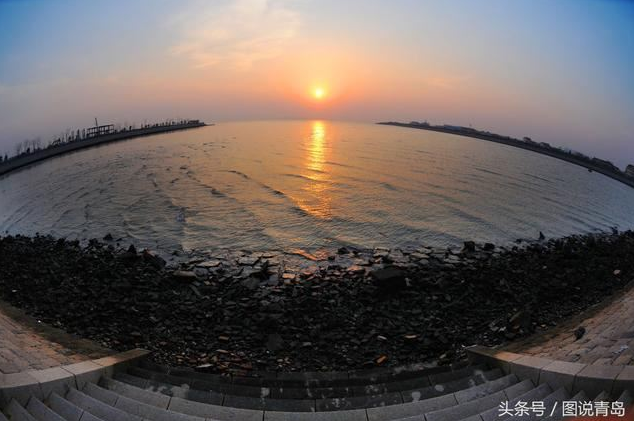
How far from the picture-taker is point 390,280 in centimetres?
1192

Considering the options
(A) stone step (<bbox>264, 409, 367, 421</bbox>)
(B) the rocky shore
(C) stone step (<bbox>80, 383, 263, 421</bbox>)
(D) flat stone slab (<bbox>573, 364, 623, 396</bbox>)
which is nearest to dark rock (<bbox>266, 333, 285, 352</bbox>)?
(B) the rocky shore

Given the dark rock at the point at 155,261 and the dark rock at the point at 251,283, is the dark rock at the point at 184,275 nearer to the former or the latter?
the dark rock at the point at 155,261

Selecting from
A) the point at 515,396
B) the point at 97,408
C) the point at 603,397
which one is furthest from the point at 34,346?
the point at 603,397

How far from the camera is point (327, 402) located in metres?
5.81

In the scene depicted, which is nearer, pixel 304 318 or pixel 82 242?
pixel 304 318

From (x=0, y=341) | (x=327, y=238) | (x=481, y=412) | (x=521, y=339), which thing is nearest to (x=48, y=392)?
(x=0, y=341)

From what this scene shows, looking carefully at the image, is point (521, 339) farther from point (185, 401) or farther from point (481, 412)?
point (185, 401)

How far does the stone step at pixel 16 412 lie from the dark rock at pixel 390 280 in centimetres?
940

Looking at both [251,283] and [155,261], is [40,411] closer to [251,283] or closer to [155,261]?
[251,283]

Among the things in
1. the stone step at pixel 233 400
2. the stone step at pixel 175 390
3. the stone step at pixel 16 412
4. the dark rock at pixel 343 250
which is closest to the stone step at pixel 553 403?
the stone step at pixel 233 400

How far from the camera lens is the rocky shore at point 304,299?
888 centimetres

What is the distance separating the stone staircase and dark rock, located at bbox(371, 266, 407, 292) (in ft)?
14.4

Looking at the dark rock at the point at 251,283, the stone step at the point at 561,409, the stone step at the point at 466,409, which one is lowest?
the dark rock at the point at 251,283

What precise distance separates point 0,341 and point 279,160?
168 ft
